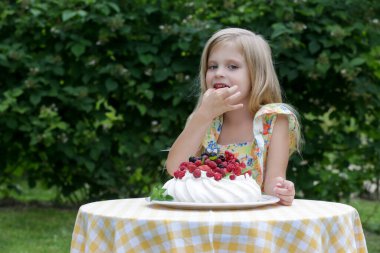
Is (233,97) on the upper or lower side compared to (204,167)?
upper

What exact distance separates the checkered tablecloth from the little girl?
2.10ft

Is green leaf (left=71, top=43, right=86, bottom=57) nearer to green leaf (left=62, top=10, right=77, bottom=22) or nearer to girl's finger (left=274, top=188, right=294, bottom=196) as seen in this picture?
green leaf (left=62, top=10, right=77, bottom=22)

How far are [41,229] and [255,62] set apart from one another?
3.13 meters

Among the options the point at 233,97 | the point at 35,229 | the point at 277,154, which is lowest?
the point at 35,229

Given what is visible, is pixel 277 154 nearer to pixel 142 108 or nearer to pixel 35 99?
pixel 142 108

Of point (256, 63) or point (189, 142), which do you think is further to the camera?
point (256, 63)

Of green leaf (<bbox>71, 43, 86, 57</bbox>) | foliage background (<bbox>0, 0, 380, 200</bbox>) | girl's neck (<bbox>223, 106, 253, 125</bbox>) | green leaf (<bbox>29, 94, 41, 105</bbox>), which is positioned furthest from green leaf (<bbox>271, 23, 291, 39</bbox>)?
girl's neck (<bbox>223, 106, 253, 125</bbox>)

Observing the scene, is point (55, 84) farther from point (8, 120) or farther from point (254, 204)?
point (254, 204)

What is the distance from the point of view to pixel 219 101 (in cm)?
318

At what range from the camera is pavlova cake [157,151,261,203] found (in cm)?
258

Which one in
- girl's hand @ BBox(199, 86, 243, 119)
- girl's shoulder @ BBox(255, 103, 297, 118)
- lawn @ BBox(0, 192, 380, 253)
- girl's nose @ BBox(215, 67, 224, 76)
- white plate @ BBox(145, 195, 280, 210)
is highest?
girl's nose @ BBox(215, 67, 224, 76)

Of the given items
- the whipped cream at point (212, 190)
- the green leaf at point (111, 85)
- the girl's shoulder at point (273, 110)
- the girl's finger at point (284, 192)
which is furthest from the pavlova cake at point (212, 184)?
the green leaf at point (111, 85)

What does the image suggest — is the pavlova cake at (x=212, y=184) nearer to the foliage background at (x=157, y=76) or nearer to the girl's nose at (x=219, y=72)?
the girl's nose at (x=219, y=72)

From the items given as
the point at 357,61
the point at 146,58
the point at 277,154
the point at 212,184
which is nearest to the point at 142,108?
the point at 146,58
